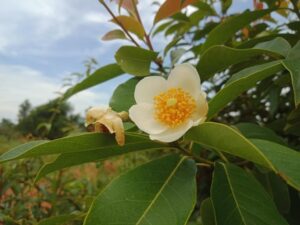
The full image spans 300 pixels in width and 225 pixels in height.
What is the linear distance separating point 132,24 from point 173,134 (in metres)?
0.50

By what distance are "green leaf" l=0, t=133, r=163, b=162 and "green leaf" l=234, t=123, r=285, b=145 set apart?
13.9 inches

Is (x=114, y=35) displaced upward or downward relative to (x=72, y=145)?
upward

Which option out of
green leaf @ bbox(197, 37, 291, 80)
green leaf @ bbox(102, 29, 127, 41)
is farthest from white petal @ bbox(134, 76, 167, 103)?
green leaf @ bbox(102, 29, 127, 41)

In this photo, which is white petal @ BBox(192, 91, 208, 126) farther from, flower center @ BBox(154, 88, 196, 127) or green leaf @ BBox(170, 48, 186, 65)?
green leaf @ BBox(170, 48, 186, 65)

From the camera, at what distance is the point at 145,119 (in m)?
0.81

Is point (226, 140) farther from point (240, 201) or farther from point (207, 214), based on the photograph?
point (207, 214)

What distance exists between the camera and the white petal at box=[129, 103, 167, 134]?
2.58ft

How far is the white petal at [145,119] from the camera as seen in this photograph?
0.79 metres

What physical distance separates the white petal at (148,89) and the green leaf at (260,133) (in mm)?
275

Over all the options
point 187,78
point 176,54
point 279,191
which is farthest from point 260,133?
point 176,54

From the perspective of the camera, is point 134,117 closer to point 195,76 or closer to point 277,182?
point 195,76

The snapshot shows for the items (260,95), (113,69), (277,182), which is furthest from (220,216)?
(260,95)

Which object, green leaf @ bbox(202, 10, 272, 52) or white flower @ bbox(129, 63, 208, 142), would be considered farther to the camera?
green leaf @ bbox(202, 10, 272, 52)

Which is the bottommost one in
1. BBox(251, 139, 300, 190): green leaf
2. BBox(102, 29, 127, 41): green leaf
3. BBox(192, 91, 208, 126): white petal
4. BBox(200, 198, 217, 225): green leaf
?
BBox(200, 198, 217, 225): green leaf
